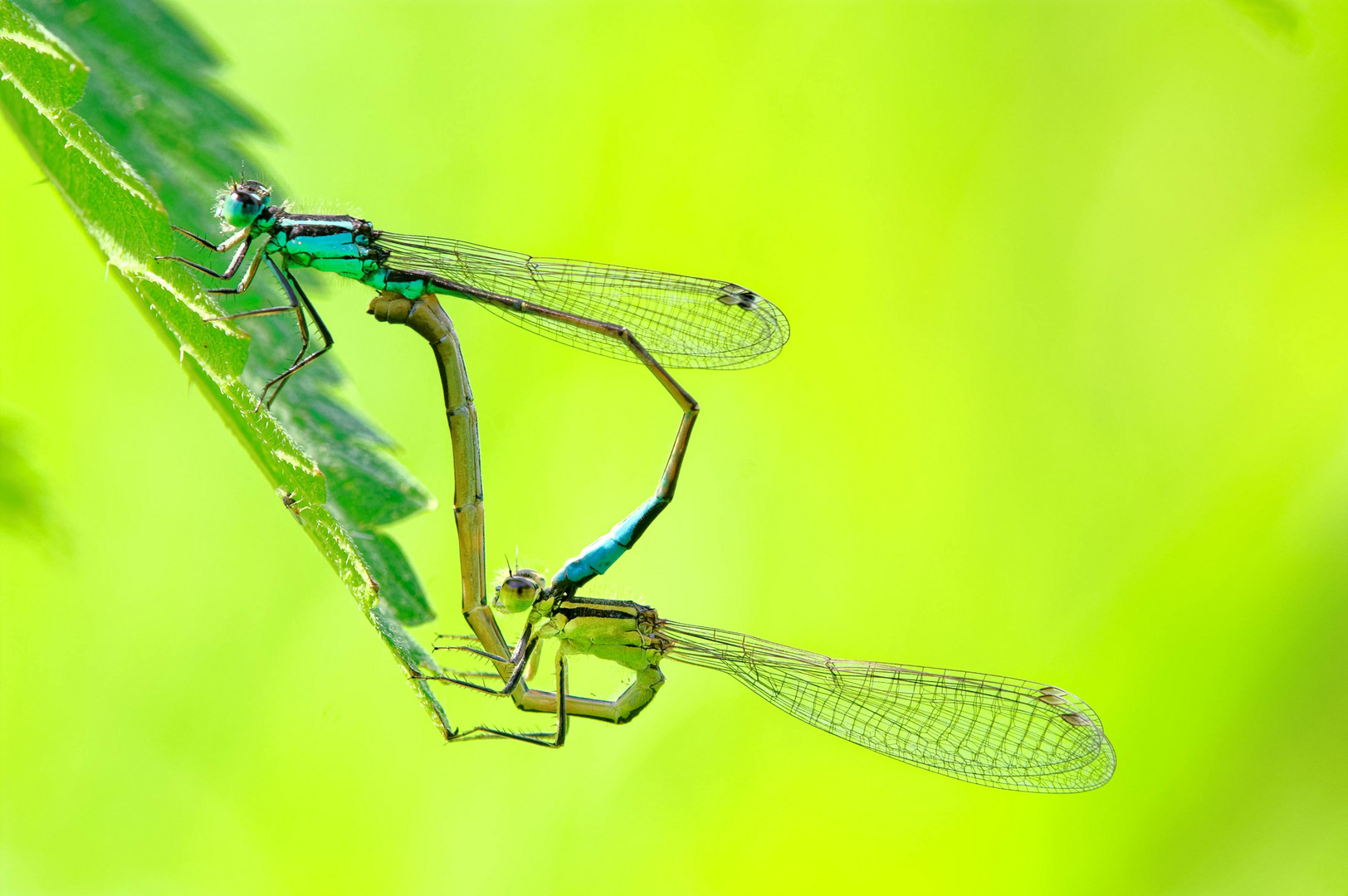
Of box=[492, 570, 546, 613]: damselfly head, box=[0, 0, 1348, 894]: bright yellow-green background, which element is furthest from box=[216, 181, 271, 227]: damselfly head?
box=[492, 570, 546, 613]: damselfly head

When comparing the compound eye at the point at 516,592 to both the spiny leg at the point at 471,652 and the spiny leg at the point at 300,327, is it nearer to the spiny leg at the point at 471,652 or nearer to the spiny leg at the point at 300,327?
the spiny leg at the point at 471,652

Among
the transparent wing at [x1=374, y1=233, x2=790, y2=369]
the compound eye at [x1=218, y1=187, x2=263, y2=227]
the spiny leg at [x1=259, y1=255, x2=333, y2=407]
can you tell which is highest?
the transparent wing at [x1=374, y1=233, x2=790, y2=369]

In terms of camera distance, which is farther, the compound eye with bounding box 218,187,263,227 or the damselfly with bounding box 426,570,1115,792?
the damselfly with bounding box 426,570,1115,792

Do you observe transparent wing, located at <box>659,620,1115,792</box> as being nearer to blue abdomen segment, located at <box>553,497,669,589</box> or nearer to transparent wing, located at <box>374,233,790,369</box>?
blue abdomen segment, located at <box>553,497,669,589</box>

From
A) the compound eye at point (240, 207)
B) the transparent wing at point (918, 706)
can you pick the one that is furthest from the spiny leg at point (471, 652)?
the compound eye at point (240, 207)

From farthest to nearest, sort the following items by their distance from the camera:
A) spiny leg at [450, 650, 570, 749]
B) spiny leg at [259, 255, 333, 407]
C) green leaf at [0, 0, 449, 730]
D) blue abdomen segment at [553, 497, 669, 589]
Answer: blue abdomen segment at [553, 497, 669, 589]
spiny leg at [450, 650, 570, 749]
spiny leg at [259, 255, 333, 407]
green leaf at [0, 0, 449, 730]

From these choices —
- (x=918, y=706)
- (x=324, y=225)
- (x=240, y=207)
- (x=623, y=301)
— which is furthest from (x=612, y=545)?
(x=240, y=207)
